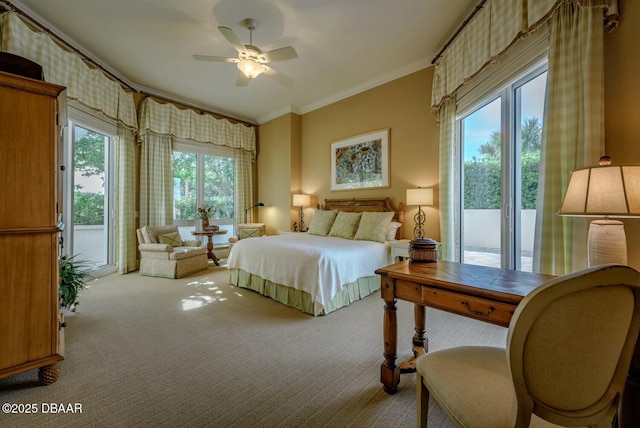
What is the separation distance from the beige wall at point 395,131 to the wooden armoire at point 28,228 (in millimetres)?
3876

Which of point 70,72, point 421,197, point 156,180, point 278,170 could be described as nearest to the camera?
point 70,72

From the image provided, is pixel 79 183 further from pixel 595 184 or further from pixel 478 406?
pixel 595 184

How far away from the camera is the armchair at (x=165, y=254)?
4.22 metres

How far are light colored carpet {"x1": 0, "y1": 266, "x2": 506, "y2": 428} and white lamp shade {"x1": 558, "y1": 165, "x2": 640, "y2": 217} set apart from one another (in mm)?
1284

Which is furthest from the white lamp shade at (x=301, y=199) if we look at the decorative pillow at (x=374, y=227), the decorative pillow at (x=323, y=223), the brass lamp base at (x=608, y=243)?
the brass lamp base at (x=608, y=243)

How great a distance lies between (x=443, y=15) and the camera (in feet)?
9.45

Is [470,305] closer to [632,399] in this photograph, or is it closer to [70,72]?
[632,399]

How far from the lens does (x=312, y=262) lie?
2.77 m

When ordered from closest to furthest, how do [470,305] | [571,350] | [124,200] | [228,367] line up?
[571,350] < [470,305] < [228,367] < [124,200]

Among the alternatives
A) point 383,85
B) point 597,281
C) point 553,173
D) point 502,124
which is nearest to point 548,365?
point 597,281

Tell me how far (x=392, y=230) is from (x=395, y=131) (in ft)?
5.27

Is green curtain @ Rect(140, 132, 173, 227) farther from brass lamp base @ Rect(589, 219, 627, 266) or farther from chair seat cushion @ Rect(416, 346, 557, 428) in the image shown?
brass lamp base @ Rect(589, 219, 627, 266)

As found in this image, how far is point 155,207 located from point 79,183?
3.72 feet

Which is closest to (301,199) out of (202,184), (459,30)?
(202,184)
